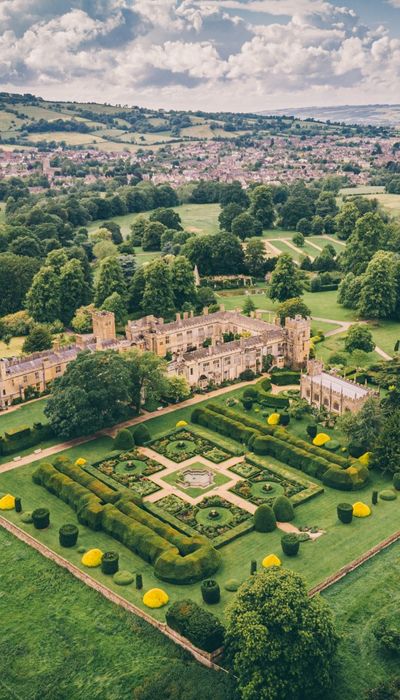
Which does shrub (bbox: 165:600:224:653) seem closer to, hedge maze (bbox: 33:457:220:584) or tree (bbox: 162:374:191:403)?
hedge maze (bbox: 33:457:220:584)

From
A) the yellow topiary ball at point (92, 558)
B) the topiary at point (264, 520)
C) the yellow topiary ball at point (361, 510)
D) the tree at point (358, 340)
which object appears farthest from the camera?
the tree at point (358, 340)

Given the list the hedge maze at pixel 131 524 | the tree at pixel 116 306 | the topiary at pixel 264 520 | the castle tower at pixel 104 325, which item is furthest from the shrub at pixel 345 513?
the tree at pixel 116 306

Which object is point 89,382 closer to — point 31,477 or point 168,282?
point 31,477

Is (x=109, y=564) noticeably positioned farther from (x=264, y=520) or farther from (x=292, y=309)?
(x=292, y=309)

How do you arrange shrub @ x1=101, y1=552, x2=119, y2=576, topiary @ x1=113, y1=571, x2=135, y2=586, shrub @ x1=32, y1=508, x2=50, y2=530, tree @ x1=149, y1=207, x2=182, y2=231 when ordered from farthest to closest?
1. tree @ x1=149, y1=207, x2=182, y2=231
2. shrub @ x1=32, y1=508, x2=50, y2=530
3. shrub @ x1=101, y1=552, x2=119, y2=576
4. topiary @ x1=113, y1=571, x2=135, y2=586

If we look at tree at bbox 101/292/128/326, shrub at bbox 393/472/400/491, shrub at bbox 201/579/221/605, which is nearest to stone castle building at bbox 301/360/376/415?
shrub at bbox 393/472/400/491

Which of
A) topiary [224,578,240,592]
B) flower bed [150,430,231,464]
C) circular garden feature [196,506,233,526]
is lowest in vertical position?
flower bed [150,430,231,464]

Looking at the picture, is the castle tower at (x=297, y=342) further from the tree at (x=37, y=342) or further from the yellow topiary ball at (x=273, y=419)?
the tree at (x=37, y=342)
